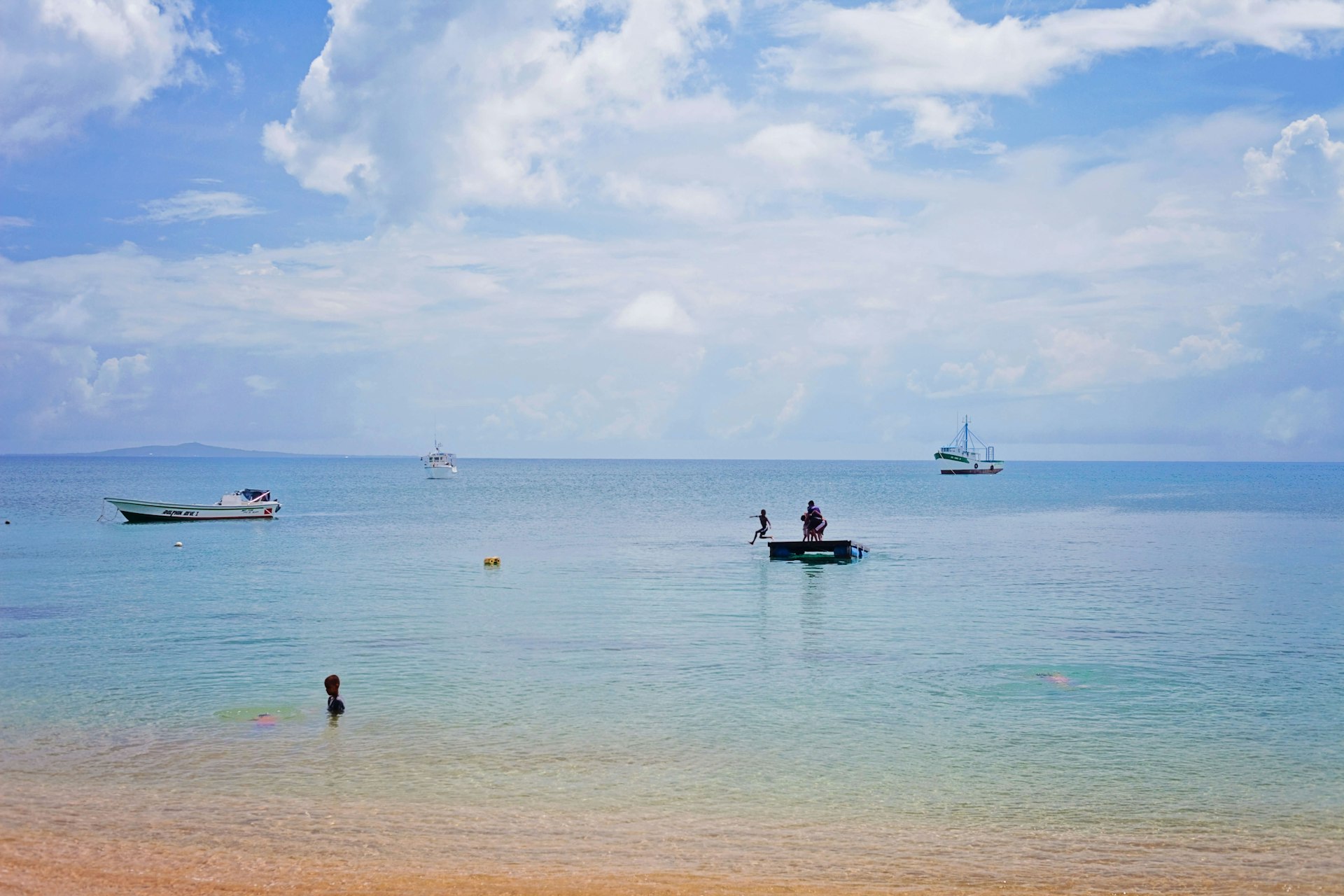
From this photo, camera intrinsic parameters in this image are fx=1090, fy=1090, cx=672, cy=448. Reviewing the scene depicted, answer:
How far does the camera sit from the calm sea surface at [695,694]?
1650 centimetres

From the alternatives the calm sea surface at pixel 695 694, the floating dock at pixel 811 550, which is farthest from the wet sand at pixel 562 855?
the floating dock at pixel 811 550

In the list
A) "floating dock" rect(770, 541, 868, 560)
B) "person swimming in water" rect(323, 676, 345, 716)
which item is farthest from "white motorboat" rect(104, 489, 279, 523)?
"person swimming in water" rect(323, 676, 345, 716)

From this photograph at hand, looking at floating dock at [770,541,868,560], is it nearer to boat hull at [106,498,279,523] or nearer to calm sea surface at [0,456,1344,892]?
calm sea surface at [0,456,1344,892]

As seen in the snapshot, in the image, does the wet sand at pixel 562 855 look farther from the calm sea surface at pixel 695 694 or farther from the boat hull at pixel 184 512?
the boat hull at pixel 184 512

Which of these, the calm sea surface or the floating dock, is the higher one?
the floating dock

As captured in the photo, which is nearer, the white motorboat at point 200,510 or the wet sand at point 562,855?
the wet sand at point 562,855

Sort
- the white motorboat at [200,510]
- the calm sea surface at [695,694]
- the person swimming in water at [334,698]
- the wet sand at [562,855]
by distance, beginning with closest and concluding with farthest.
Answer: the wet sand at [562,855] < the calm sea surface at [695,694] < the person swimming in water at [334,698] < the white motorboat at [200,510]

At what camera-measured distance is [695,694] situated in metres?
23.8

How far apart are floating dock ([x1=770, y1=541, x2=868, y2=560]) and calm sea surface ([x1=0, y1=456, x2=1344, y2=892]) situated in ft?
3.83

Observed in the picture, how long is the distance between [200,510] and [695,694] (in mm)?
68215

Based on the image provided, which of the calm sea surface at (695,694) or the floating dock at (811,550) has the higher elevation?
the floating dock at (811,550)

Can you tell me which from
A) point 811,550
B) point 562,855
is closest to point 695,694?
point 562,855

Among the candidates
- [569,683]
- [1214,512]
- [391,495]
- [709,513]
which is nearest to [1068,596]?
[569,683]

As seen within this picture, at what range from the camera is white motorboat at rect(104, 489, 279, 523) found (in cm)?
7950
